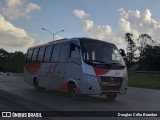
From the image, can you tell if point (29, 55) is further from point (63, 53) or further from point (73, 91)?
point (73, 91)

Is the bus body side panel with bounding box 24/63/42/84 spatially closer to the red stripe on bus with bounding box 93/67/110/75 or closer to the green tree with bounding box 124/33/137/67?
the red stripe on bus with bounding box 93/67/110/75

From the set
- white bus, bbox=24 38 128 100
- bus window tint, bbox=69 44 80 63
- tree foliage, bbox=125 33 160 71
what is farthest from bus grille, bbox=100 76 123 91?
tree foliage, bbox=125 33 160 71

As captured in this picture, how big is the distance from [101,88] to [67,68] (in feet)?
7.70

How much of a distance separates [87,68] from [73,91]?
157 cm

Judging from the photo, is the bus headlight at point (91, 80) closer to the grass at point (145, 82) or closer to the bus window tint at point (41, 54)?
the bus window tint at point (41, 54)

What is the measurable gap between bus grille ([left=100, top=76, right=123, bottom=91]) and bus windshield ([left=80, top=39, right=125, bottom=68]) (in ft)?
1.96

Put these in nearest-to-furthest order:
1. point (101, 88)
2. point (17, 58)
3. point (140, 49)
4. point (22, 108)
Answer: point (22, 108), point (101, 88), point (140, 49), point (17, 58)

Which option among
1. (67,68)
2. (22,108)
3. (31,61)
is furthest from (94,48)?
(31,61)

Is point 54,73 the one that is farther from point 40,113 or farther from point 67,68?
point 40,113

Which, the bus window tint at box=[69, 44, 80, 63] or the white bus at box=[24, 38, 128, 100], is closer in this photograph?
the white bus at box=[24, 38, 128, 100]

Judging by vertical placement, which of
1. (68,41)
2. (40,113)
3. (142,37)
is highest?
(142,37)

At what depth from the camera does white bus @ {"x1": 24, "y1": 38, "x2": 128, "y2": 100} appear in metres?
16.0

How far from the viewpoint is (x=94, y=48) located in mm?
16906

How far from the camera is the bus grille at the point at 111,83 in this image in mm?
16031
